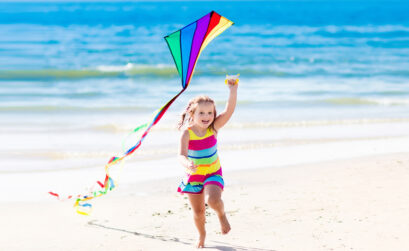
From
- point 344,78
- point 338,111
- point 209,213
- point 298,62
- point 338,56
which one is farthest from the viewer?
point 338,56

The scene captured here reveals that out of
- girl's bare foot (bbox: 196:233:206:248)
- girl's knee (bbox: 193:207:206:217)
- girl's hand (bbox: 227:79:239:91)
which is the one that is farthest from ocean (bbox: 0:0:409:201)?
girl's bare foot (bbox: 196:233:206:248)

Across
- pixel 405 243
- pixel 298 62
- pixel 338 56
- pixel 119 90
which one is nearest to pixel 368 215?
pixel 405 243

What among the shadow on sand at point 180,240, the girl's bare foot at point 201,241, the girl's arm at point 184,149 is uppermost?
the girl's arm at point 184,149

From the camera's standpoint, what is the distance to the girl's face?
13.1ft

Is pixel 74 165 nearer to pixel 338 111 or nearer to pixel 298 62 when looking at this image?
pixel 338 111

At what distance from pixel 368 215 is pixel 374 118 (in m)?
6.75

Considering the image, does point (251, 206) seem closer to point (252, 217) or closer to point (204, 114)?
point (252, 217)

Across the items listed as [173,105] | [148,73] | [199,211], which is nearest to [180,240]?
[199,211]

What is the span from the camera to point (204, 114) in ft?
13.1

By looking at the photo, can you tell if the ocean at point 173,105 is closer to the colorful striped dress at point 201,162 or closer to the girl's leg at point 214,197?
the colorful striped dress at point 201,162

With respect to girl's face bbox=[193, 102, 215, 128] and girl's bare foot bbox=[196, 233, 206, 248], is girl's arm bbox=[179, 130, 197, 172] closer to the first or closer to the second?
girl's face bbox=[193, 102, 215, 128]

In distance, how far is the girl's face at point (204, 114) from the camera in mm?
3980

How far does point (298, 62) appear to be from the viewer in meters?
22.4

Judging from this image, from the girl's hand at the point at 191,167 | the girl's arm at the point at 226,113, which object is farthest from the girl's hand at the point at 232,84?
the girl's hand at the point at 191,167
